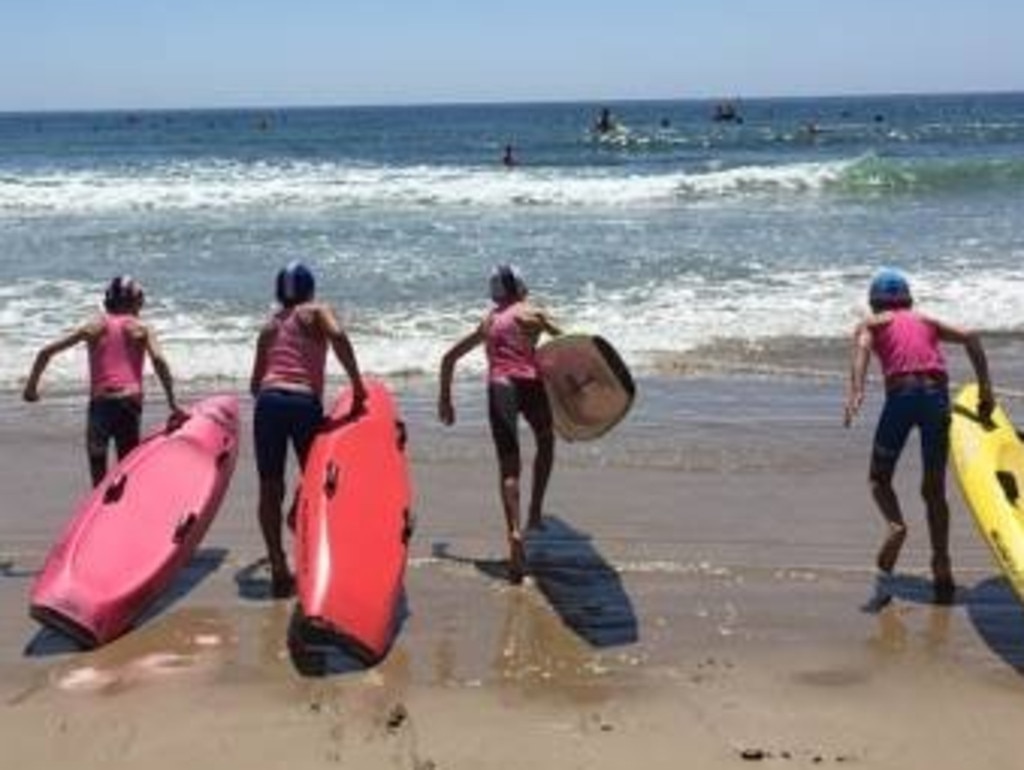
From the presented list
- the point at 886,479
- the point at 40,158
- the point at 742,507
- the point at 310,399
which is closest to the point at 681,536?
the point at 742,507

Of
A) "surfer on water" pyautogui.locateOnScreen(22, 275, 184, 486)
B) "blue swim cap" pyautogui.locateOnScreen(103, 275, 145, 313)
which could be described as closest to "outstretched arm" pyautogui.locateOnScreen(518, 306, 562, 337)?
"surfer on water" pyautogui.locateOnScreen(22, 275, 184, 486)

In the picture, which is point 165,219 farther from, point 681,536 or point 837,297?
point 681,536

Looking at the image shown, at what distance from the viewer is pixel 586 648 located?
252 inches

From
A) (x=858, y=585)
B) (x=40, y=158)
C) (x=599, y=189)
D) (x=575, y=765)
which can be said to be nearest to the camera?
(x=575, y=765)

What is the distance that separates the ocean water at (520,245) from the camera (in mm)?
15102

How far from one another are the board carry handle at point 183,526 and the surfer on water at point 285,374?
0.32 metres

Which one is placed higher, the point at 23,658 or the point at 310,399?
the point at 310,399

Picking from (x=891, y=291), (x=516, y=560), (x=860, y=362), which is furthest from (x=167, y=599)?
(x=891, y=291)

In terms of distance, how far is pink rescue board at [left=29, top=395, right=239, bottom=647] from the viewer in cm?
653

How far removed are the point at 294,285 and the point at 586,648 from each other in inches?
85.5

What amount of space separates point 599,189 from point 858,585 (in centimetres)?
2713

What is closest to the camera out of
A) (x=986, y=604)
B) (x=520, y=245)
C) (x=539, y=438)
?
(x=986, y=604)

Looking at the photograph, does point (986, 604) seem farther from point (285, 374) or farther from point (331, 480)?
point (285, 374)

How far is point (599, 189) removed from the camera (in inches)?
1336
